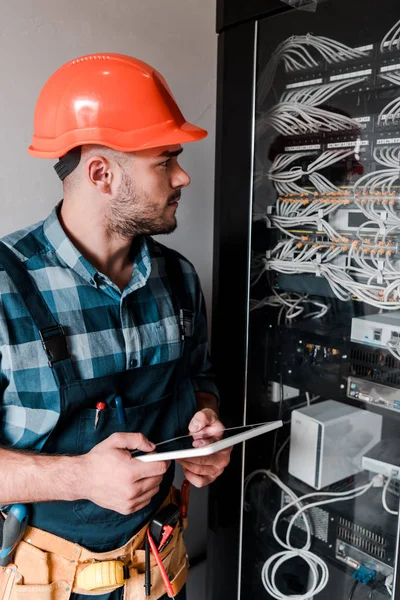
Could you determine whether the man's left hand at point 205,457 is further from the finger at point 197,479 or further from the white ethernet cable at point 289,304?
the white ethernet cable at point 289,304

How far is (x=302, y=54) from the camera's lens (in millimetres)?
1312

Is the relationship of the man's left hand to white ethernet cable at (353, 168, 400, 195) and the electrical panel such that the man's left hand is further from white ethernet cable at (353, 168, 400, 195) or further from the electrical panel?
white ethernet cable at (353, 168, 400, 195)

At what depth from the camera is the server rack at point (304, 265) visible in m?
1.20

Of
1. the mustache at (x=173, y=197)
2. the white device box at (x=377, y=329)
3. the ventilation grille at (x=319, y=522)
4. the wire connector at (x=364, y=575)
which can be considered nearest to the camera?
the mustache at (x=173, y=197)

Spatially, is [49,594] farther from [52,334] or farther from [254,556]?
[254,556]

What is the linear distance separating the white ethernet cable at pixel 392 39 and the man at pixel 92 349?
46 centimetres

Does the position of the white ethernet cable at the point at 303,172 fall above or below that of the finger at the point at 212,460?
above

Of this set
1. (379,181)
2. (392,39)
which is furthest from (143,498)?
(392,39)

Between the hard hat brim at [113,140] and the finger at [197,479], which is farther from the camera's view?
the finger at [197,479]

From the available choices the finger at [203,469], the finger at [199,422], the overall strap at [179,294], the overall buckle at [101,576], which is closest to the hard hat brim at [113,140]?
the overall strap at [179,294]

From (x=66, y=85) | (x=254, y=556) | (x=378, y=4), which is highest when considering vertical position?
(x=378, y=4)

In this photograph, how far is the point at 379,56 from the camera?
1.17 m

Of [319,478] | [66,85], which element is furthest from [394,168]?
[319,478]

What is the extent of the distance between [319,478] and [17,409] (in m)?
0.83
